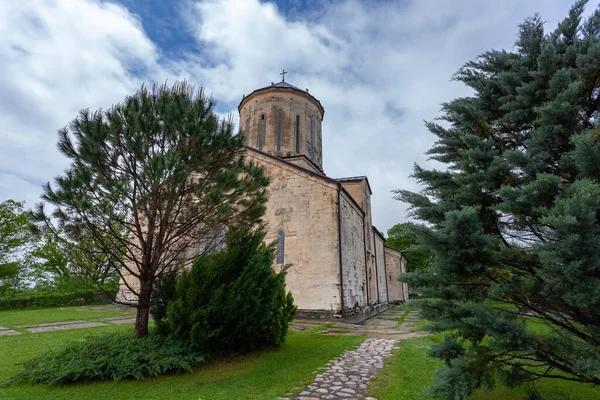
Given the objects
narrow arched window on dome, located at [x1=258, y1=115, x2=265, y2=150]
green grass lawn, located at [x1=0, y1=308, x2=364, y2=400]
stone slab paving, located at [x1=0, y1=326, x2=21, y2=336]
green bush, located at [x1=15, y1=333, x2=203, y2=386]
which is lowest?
green grass lawn, located at [x1=0, y1=308, x2=364, y2=400]

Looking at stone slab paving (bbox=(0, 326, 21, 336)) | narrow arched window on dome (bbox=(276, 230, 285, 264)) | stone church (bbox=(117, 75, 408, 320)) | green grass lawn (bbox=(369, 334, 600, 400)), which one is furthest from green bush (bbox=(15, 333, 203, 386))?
narrow arched window on dome (bbox=(276, 230, 285, 264))

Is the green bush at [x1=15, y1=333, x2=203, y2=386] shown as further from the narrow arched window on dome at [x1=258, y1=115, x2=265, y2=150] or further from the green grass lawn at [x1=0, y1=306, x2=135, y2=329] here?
the narrow arched window on dome at [x1=258, y1=115, x2=265, y2=150]

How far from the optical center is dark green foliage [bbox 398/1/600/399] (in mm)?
2551

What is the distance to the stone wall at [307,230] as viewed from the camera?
12.0 meters

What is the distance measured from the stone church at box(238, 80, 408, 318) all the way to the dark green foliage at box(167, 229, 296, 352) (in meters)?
4.23

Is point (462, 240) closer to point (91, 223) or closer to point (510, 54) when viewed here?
point (510, 54)

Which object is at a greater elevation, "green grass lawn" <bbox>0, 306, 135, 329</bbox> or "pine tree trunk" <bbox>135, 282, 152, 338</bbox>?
"pine tree trunk" <bbox>135, 282, 152, 338</bbox>

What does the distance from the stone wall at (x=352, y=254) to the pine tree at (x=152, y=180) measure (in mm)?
7737

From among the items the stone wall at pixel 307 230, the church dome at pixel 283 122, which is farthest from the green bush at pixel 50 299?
the church dome at pixel 283 122

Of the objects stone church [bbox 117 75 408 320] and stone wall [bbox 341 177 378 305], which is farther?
stone wall [bbox 341 177 378 305]

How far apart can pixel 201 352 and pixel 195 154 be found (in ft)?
11.3

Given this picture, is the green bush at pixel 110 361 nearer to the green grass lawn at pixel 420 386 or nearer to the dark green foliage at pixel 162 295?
the dark green foliage at pixel 162 295

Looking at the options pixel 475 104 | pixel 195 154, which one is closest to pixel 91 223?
pixel 195 154

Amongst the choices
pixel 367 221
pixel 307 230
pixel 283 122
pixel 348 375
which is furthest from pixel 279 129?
pixel 348 375
